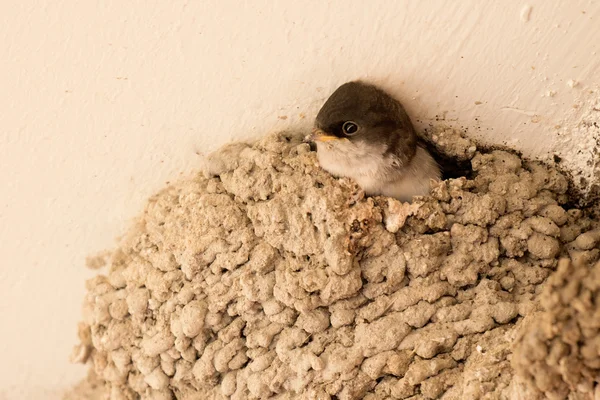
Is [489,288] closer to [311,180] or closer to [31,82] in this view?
[311,180]

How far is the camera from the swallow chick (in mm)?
2369

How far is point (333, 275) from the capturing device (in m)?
2.38

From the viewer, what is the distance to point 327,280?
7.80 feet

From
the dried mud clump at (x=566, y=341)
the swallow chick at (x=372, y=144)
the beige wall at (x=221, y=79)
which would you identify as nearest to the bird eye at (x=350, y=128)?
the swallow chick at (x=372, y=144)

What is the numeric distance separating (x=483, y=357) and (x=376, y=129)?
795mm

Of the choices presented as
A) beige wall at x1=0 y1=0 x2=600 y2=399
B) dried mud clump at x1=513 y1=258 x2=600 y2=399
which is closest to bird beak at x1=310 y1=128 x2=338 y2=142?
beige wall at x1=0 y1=0 x2=600 y2=399

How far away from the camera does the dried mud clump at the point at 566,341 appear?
5.66 feet

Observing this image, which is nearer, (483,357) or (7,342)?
(483,357)

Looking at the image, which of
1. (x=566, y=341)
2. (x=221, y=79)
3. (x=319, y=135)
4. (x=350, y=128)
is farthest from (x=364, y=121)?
(x=566, y=341)

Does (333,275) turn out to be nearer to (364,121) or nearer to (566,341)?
(364,121)

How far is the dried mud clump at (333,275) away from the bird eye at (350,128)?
167 millimetres

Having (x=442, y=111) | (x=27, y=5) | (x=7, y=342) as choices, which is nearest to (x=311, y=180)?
(x=442, y=111)

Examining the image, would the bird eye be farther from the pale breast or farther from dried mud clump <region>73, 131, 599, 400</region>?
dried mud clump <region>73, 131, 599, 400</region>

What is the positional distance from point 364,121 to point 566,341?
994 mm
